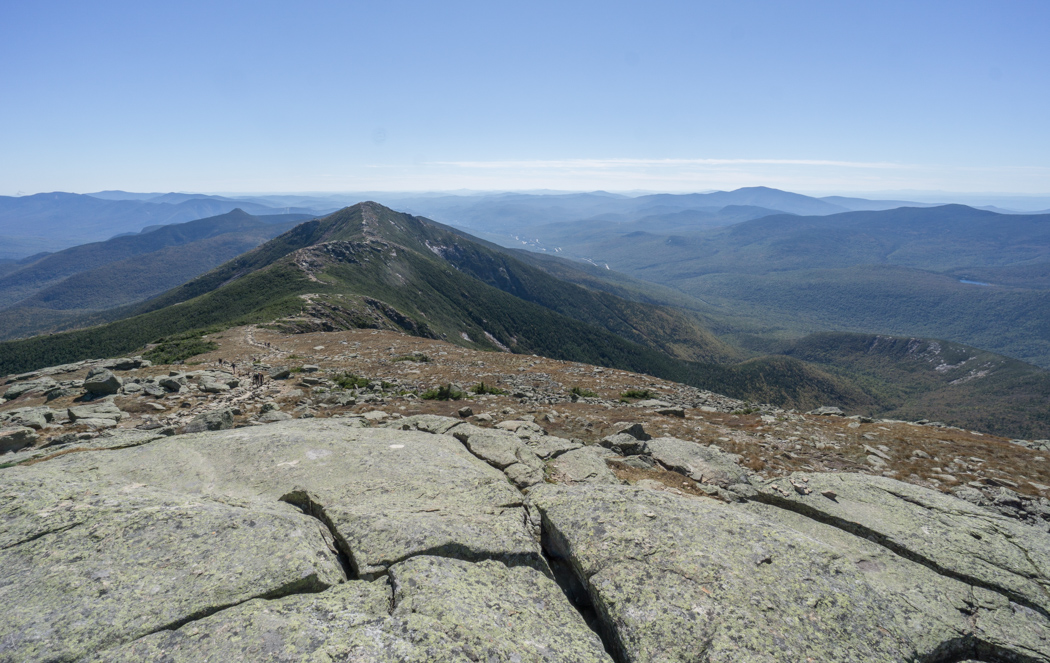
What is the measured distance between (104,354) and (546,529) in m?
81.6

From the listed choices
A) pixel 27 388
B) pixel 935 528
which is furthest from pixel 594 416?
pixel 27 388

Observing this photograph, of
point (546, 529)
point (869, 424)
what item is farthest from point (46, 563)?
point (869, 424)

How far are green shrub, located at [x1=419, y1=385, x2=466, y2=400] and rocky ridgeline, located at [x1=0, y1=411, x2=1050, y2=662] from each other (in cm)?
1051

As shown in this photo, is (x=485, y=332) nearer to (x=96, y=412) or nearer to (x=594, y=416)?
(x=594, y=416)

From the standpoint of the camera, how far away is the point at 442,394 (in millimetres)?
20172

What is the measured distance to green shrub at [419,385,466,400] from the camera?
65.3 feet

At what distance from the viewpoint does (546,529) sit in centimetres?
724

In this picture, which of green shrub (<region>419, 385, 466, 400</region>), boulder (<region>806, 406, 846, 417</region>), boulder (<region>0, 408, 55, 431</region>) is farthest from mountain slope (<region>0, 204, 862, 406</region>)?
boulder (<region>806, 406, 846, 417</region>)

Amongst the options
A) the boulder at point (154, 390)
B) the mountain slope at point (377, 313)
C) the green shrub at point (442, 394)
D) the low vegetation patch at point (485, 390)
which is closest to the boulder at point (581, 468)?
the green shrub at point (442, 394)

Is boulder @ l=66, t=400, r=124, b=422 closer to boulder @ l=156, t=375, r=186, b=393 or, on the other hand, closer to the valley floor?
the valley floor

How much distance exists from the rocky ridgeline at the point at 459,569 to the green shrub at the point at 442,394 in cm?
1051

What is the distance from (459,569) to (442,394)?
14.6 metres

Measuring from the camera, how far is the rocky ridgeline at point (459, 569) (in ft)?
15.3

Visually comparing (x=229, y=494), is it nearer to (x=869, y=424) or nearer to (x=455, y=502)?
(x=455, y=502)
